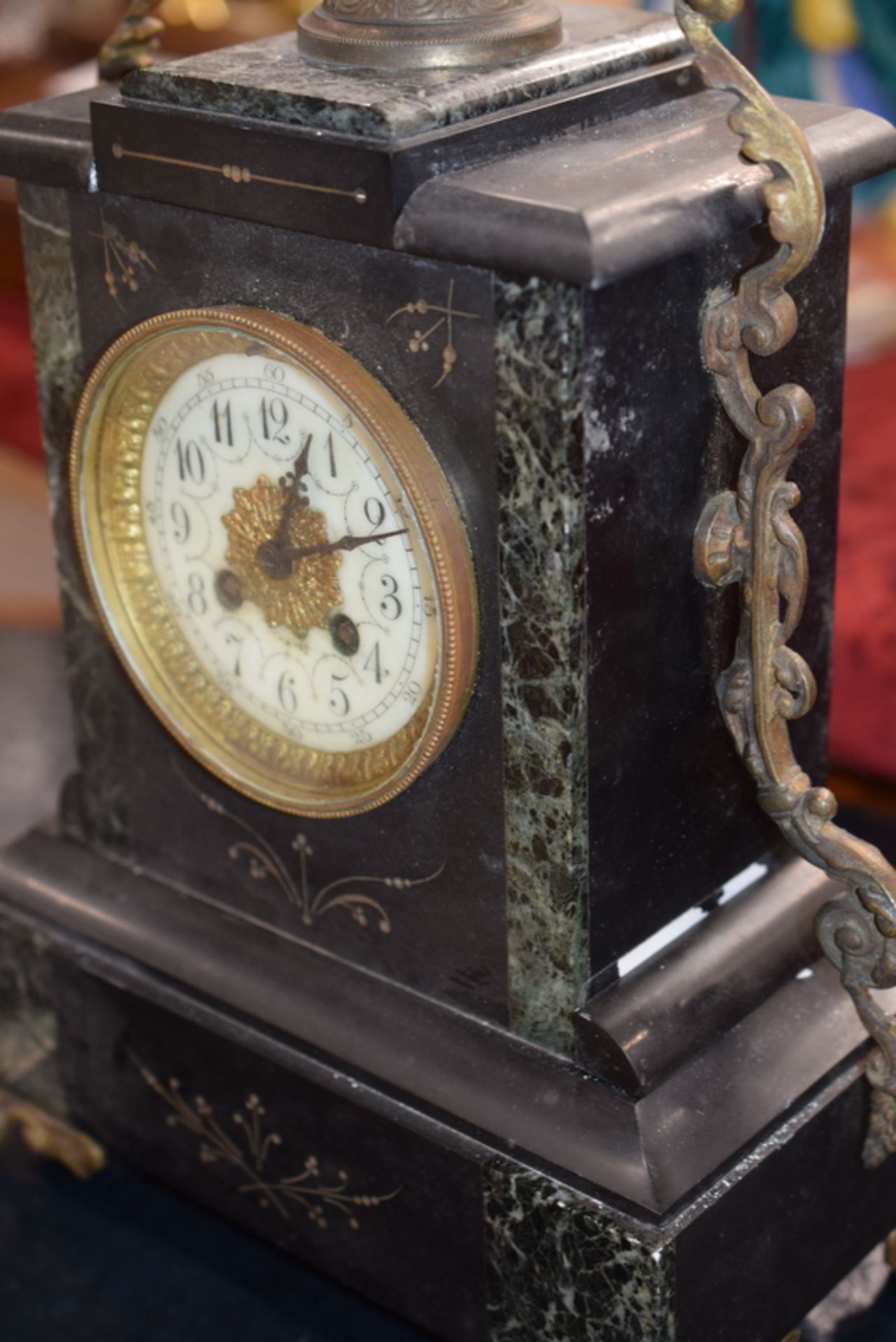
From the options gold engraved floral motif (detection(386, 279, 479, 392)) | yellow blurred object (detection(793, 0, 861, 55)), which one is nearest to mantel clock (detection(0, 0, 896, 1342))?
gold engraved floral motif (detection(386, 279, 479, 392))

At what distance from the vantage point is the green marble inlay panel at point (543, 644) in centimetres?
117

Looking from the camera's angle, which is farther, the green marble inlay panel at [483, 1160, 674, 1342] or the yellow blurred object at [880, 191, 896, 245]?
the yellow blurred object at [880, 191, 896, 245]

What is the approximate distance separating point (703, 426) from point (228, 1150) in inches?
28.8

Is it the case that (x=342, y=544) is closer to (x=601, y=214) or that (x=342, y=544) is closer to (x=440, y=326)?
(x=440, y=326)

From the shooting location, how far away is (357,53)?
1283 mm

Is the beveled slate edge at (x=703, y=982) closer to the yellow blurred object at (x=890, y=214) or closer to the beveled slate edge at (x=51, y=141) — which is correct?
the beveled slate edge at (x=51, y=141)

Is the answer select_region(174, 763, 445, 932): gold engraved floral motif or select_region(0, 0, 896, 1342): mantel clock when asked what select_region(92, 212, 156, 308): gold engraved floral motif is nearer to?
select_region(0, 0, 896, 1342): mantel clock

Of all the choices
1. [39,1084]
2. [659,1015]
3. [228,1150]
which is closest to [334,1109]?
[228,1150]

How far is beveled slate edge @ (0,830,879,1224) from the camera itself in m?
1.33

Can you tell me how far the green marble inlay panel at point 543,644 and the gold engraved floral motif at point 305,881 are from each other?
0.11m

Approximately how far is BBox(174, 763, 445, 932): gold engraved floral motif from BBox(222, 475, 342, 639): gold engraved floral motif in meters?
0.19

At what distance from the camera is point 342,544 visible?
1.34m

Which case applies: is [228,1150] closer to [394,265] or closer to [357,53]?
[394,265]

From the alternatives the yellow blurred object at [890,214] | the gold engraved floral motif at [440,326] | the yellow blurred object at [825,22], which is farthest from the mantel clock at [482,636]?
the yellow blurred object at [890,214]
